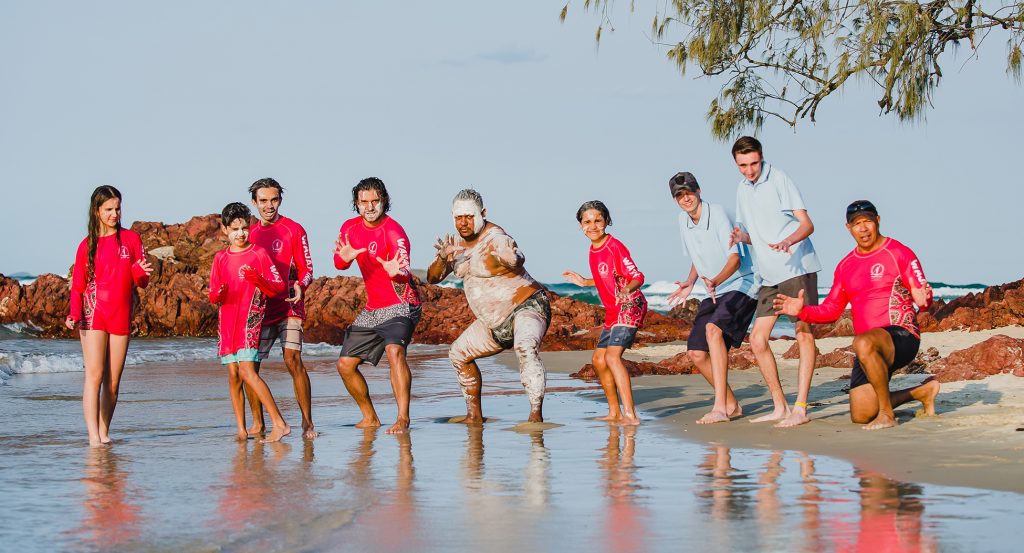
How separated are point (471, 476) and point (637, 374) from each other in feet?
22.7

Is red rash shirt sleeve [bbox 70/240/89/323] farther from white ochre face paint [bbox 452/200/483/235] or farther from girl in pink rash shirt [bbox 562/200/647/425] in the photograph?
girl in pink rash shirt [bbox 562/200/647/425]

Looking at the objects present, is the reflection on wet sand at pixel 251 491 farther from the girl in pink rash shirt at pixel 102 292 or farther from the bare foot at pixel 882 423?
the bare foot at pixel 882 423

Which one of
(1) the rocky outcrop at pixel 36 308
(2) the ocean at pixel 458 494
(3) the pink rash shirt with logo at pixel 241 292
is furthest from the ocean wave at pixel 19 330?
(3) the pink rash shirt with logo at pixel 241 292

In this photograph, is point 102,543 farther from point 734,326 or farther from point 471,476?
point 734,326

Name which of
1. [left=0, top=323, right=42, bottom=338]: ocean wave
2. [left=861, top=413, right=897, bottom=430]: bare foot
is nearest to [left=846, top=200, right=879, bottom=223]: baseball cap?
[left=861, top=413, right=897, bottom=430]: bare foot

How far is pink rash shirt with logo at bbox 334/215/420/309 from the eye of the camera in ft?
27.8

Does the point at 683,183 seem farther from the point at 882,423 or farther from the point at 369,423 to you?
the point at 369,423

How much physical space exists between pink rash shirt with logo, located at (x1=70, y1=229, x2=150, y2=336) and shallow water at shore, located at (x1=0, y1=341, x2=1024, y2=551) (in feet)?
2.69

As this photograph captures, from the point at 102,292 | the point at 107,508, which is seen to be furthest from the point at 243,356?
the point at 107,508

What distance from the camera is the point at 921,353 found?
40.3ft

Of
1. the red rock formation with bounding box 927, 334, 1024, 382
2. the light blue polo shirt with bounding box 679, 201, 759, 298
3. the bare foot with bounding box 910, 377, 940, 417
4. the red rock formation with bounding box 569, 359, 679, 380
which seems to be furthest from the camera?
the red rock formation with bounding box 569, 359, 679, 380

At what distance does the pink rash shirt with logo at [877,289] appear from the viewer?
744 cm

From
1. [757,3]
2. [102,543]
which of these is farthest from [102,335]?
[757,3]

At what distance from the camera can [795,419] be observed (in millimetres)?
7848
